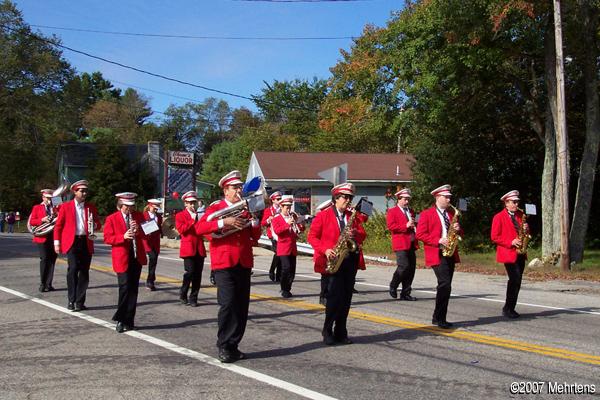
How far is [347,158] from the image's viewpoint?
39469 millimetres

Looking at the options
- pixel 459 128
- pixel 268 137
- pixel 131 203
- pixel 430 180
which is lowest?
pixel 131 203

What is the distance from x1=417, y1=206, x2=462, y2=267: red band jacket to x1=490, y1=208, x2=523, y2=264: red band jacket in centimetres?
99

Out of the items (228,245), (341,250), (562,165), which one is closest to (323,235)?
(341,250)

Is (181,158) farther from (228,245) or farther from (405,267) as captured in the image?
(228,245)

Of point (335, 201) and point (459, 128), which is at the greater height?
point (459, 128)

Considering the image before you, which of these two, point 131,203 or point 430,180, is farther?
point 430,180

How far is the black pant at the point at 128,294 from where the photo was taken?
8.24 metres

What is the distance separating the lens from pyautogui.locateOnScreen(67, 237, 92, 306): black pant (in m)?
10.1

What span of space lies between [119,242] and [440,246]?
14.3ft

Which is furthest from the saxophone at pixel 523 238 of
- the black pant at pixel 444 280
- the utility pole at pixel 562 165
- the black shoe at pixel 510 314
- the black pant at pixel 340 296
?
the utility pole at pixel 562 165

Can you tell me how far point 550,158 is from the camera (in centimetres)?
1902

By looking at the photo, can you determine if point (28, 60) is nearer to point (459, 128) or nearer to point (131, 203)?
point (459, 128)

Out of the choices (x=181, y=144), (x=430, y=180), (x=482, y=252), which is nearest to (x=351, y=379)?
(x=482, y=252)

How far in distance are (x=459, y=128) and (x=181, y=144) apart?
216 ft
